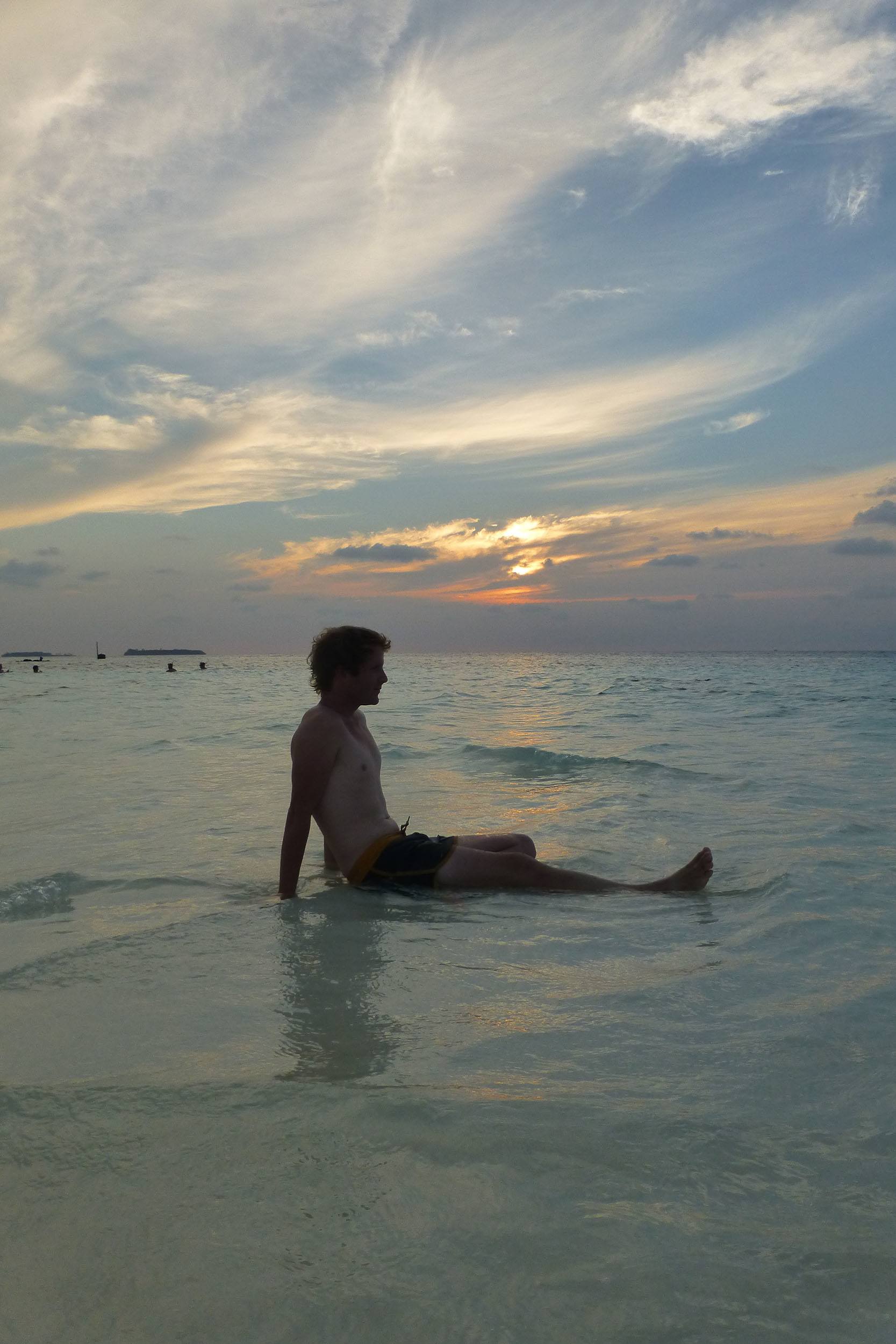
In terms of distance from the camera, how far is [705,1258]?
1.61 m

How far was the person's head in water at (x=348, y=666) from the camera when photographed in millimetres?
4797

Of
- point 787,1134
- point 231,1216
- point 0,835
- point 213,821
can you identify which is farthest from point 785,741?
point 231,1216

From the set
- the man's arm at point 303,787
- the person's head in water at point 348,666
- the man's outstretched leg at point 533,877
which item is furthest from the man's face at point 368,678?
the man's outstretched leg at point 533,877

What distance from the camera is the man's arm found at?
14.8 ft

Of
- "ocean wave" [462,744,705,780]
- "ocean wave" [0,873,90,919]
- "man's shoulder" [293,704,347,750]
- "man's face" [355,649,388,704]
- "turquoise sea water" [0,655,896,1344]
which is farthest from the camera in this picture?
"ocean wave" [462,744,705,780]

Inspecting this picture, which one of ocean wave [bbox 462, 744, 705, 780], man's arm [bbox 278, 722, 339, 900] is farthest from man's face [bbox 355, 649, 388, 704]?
ocean wave [bbox 462, 744, 705, 780]

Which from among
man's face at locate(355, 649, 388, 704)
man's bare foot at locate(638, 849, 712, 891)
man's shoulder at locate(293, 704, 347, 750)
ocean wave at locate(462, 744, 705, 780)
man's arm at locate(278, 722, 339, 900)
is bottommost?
ocean wave at locate(462, 744, 705, 780)

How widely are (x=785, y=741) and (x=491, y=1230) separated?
40.6 ft

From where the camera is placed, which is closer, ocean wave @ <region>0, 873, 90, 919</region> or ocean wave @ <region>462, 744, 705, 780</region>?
ocean wave @ <region>0, 873, 90, 919</region>

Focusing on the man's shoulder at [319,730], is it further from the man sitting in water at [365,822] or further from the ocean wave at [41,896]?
the ocean wave at [41,896]

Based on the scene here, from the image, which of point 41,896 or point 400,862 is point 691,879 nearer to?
point 400,862

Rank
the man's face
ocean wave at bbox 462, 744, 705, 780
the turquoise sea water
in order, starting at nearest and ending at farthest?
1. the turquoise sea water
2. the man's face
3. ocean wave at bbox 462, 744, 705, 780

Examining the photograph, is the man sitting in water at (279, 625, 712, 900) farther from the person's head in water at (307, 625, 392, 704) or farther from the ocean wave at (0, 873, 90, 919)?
the ocean wave at (0, 873, 90, 919)

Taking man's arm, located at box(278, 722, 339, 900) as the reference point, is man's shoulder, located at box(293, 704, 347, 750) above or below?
above
